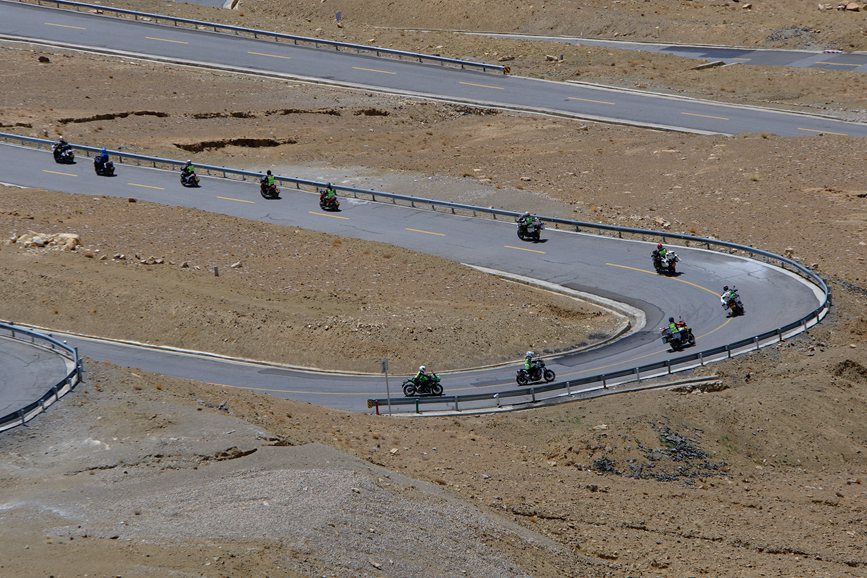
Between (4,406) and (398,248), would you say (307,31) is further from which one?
(4,406)

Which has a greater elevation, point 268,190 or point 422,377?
point 268,190

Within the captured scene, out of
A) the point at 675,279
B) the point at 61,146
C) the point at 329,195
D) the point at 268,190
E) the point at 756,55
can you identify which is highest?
the point at 756,55

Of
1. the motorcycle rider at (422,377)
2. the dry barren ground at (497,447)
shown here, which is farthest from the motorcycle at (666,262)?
the motorcycle rider at (422,377)

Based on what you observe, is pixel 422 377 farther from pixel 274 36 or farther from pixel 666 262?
pixel 274 36

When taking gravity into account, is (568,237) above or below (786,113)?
below

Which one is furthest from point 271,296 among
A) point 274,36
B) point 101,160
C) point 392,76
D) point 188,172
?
point 274,36

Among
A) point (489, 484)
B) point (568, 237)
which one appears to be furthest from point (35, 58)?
point (489, 484)
